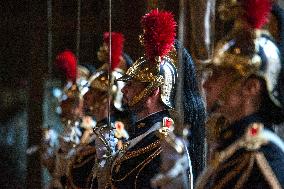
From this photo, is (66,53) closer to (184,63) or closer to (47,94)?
(47,94)

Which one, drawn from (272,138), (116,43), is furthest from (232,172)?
(116,43)

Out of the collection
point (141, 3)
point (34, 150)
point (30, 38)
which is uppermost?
point (141, 3)

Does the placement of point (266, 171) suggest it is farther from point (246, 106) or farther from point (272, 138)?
point (246, 106)

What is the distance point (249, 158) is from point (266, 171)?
0.06 m

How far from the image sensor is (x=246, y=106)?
267 centimetres

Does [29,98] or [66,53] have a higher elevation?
[66,53]

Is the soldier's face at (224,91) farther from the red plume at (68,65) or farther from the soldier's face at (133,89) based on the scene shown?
the red plume at (68,65)

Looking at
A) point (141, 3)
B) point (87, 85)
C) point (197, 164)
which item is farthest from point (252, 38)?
point (87, 85)

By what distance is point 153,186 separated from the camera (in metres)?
3.31

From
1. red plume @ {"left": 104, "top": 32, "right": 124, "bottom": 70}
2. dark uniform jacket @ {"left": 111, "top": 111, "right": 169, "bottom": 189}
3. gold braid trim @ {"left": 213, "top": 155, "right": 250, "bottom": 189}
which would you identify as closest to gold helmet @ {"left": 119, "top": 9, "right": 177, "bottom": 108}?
dark uniform jacket @ {"left": 111, "top": 111, "right": 169, "bottom": 189}

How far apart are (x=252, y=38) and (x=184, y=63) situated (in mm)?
804

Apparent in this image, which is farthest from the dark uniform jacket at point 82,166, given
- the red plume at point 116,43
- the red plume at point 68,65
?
the red plume at point 68,65

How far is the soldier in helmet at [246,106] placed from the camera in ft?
8.50

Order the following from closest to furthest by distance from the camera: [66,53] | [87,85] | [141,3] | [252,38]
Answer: [252,38]
[141,3]
[87,85]
[66,53]
